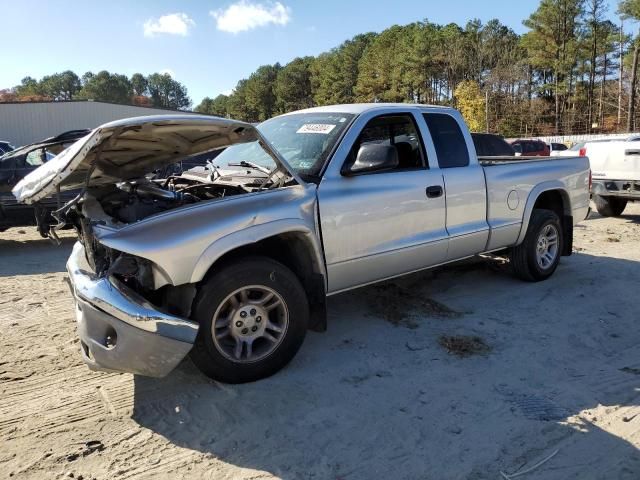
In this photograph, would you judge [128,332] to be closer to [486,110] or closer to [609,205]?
[609,205]

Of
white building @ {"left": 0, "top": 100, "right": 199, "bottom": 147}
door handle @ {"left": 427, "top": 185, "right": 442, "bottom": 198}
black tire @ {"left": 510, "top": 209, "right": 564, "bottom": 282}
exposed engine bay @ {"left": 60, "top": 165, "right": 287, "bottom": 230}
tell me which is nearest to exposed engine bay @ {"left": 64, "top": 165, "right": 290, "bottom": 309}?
exposed engine bay @ {"left": 60, "top": 165, "right": 287, "bottom": 230}

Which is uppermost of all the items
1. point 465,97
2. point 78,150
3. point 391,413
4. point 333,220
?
point 465,97

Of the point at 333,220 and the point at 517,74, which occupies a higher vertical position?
the point at 517,74

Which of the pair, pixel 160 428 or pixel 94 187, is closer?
pixel 160 428

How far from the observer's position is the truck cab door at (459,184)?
482 centimetres

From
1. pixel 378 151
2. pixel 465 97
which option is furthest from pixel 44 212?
pixel 465 97

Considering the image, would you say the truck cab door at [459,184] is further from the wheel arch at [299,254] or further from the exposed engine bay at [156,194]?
the exposed engine bay at [156,194]

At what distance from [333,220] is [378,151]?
0.67m

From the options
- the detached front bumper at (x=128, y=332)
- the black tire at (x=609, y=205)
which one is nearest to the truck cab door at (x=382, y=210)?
the detached front bumper at (x=128, y=332)

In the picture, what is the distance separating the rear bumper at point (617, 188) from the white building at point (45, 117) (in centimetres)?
3028

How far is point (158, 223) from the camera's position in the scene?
10.4 feet

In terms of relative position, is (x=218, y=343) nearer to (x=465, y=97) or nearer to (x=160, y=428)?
(x=160, y=428)

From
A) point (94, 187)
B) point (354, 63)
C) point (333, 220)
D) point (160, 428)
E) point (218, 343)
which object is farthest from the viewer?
point (354, 63)

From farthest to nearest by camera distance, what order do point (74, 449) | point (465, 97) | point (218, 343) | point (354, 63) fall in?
point (354, 63) < point (465, 97) < point (218, 343) < point (74, 449)
